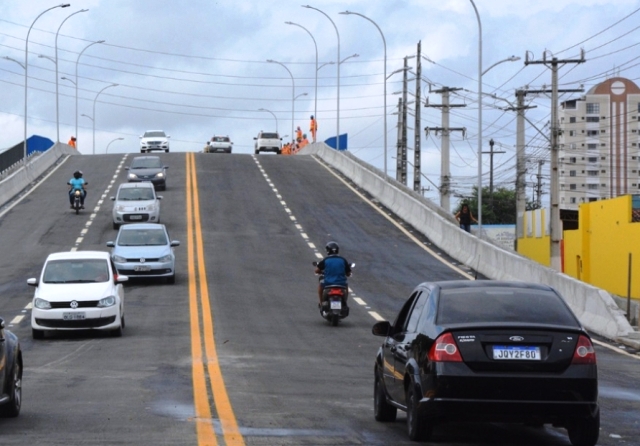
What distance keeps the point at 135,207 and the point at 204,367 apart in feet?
92.7

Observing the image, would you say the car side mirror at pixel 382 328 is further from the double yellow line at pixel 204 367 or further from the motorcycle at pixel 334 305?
the motorcycle at pixel 334 305

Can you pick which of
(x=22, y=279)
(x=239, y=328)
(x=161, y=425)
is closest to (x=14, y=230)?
(x=22, y=279)

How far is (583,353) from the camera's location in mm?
9680

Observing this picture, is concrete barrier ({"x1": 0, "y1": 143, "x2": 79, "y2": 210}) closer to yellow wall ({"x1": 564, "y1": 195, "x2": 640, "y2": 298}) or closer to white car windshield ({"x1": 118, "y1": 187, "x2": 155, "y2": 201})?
white car windshield ({"x1": 118, "y1": 187, "x2": 155, "y2": 201})

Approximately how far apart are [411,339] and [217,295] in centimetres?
1947

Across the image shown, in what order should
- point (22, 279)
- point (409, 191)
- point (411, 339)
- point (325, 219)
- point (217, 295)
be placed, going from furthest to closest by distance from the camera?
point (409, 191) → point (325, 219) → point (22, 279) → point (217, 295) → point (411, 339)

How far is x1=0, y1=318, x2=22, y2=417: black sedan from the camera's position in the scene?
443 inches

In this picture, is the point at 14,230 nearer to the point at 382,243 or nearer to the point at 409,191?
the point at 382,243

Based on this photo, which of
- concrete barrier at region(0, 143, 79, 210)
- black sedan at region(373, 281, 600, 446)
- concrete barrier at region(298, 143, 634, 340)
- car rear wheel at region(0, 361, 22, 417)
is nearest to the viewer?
black sedan at region(373, 281, 600, 446)

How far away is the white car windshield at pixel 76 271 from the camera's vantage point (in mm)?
23484

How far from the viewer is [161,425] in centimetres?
1105

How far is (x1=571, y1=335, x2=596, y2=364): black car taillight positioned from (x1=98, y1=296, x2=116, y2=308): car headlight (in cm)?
1408

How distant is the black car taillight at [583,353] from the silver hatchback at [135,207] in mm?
35686

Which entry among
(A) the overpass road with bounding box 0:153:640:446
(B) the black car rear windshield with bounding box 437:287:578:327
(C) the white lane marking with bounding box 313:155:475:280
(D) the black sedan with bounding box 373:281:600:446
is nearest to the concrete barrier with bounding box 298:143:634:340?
(C) the white lane marking with bounding box 313:155:475:280
